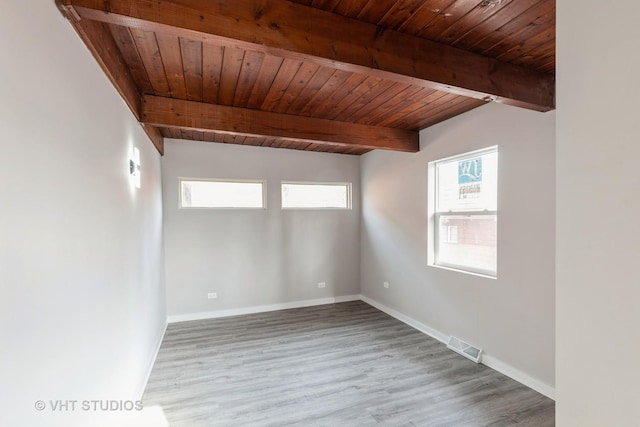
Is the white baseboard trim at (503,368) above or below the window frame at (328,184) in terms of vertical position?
below

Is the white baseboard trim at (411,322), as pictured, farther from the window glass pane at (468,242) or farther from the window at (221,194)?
the window at (221,194)

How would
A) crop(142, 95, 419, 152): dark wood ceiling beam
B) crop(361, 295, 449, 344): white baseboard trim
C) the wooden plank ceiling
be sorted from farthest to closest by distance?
crop(361, 295, 449, 344): white baseboard trim, crop(142, 95, 419, 152): dark wood ceiling beam, the wooden plank ceiling

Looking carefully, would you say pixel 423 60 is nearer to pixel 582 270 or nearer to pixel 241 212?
pixel 582 270

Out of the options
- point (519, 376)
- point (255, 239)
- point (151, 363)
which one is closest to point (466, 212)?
point (519, 376)

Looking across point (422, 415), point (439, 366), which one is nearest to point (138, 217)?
point (422, 415)

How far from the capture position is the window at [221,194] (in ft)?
13.8

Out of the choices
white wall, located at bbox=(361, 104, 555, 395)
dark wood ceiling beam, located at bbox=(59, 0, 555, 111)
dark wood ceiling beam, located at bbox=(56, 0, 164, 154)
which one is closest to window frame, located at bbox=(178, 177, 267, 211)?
dark wood ceiling beam, located at bbox=(56, 0, 164, 154)

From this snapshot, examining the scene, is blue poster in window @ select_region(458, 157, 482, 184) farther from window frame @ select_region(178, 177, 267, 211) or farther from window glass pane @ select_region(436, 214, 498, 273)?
window frame @ select_region(178, 177, 267, 211)

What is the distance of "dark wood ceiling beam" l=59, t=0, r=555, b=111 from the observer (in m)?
1.36

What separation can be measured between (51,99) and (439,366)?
11.5 ft

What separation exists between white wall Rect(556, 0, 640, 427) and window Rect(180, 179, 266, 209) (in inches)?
158

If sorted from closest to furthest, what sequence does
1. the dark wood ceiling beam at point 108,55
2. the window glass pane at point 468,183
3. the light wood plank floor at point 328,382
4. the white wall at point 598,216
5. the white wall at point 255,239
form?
the white wall at point 598,216, the dark wood ceiling beam at point 108,55, the light wood plank floor at point 328,382, the window glass pane at point 468,183, the white wall at point 255,239

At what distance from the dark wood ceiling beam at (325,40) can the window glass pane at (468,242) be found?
1.29 meters

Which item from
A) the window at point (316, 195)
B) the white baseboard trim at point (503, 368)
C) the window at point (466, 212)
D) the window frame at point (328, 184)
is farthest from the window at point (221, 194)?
the white baseboard trim at point (503, 368)
